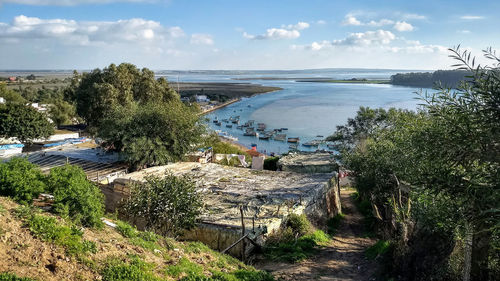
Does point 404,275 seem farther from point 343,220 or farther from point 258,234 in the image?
point 343,220

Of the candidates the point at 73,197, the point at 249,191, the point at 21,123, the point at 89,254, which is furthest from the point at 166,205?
the point at 21,123

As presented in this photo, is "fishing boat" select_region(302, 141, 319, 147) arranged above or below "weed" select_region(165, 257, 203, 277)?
below

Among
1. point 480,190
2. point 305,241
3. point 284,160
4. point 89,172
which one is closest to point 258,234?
point 305,241

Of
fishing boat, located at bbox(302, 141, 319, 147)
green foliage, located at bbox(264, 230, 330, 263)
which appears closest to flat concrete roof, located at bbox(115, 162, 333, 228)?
green foliage, located at bbox(264, 230, 330, 263)

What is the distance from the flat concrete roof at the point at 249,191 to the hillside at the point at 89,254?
3.31 metres

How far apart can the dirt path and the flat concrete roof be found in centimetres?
182

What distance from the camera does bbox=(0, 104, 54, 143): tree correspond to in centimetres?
2923

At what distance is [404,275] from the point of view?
8719 millimetres

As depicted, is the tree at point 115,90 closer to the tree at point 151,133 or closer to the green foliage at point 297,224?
the tree at point 151,133

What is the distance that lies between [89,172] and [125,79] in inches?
626

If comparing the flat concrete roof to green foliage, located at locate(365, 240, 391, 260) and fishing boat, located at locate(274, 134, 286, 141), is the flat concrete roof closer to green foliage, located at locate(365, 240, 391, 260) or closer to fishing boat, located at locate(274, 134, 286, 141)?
green foliage, located at locate(365, 240, 391, 260)

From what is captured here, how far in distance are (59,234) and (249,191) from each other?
9.37m

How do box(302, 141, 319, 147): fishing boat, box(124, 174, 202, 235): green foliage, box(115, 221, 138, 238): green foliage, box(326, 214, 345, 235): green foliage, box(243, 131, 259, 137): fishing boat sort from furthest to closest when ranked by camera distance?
box(243, 131, 259, 137): fishing boat → box(302, 141, 319, 147): fishing boat → box(326, 214, 345, 235): green foliage → box(124, 174, 202, 235): green foliage → box(115, 221, 138, 238): green foliage

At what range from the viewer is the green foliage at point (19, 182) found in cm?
783
